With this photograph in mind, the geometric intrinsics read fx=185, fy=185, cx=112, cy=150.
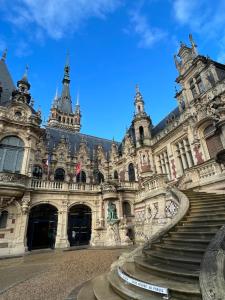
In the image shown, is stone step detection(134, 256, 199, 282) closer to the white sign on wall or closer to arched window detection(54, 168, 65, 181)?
the white sign on wall

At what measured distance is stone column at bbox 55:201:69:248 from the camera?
54.4 feet

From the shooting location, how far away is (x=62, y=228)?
672 inches

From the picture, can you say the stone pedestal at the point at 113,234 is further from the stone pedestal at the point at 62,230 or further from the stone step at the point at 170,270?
the stone step at the point at 170,270

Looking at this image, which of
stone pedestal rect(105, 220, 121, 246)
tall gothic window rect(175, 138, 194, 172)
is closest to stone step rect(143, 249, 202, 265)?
stone pedestal rect(105, 220, 121, 246)

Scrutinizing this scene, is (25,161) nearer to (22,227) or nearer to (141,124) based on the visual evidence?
(22,227)

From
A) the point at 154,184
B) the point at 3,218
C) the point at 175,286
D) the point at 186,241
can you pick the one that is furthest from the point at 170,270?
the point at 3,218

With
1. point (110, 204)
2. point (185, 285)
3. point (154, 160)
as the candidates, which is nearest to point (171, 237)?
point (185, 285)

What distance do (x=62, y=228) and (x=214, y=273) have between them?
16021 millimetres

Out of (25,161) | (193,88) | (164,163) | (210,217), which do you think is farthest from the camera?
(164,163)

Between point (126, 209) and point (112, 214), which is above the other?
point (126, 209)

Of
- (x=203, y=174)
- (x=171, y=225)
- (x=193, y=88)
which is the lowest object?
(x=171, y=225)

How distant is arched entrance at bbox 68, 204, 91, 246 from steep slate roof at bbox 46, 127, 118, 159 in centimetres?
1065

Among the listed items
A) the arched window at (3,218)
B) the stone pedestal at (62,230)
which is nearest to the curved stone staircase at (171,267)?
the stone pedestal at (62,230)

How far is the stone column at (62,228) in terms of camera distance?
16.6 meters
